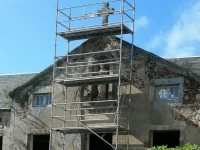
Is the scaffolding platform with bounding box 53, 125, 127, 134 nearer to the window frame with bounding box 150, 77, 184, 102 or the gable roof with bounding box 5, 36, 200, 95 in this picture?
the window frame with bounding box 150, 77, 184, 102

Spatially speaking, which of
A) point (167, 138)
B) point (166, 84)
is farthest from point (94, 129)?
point (167, 138)

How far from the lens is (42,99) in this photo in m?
26.6

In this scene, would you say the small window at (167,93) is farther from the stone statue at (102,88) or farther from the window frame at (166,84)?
the stone statue at (102,88)

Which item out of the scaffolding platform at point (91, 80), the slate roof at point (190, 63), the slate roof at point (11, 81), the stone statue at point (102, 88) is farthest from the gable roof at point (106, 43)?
the slate roof at point (11, 81)

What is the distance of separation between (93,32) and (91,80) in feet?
7.60

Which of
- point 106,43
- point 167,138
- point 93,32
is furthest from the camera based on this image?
point 167,138

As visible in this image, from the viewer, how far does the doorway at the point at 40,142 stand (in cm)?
2727

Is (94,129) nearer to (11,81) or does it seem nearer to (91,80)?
(91,80)

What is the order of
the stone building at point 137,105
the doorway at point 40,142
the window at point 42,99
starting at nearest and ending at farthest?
the stone building at point 137,105 → the window at point 42,99 → the doorway at point 40,142

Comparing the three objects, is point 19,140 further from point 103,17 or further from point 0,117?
point 103,17

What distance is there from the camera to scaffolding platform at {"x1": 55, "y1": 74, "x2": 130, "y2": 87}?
23.1 m

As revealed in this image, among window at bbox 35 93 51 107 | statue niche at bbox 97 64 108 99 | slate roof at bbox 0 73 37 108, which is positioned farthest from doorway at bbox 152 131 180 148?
slate roof at bbox 0 73 37 108

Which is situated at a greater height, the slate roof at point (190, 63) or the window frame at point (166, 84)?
the slate roof at point (190, 63)

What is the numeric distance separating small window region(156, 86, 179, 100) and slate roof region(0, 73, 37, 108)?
32.3 feet
